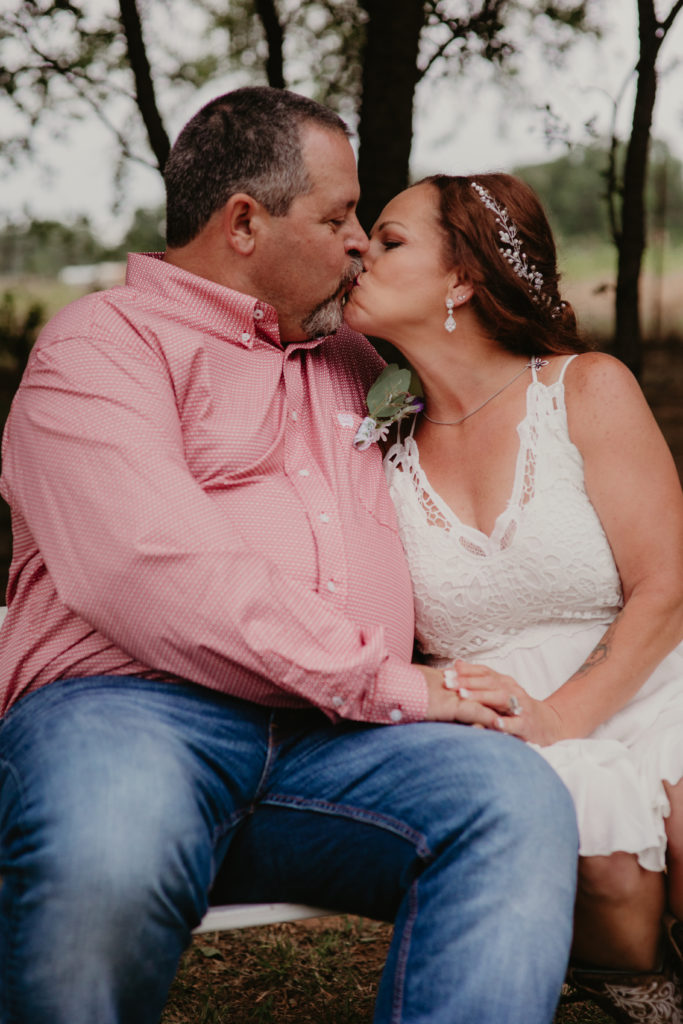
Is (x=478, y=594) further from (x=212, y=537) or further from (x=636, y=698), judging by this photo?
(x=212, y=537)

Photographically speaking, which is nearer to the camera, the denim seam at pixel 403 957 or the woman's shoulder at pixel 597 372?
the denim seam at pixel 403 957

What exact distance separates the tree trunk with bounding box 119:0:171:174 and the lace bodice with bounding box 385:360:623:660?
211 centimetres

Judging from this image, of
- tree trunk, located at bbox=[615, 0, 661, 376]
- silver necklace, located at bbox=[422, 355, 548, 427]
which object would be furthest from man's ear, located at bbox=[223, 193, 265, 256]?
tree trunk, located at bbox=[615, 0, 661, 376]

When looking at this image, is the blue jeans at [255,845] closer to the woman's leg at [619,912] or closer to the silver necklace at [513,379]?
the woman's leg at [619,912]

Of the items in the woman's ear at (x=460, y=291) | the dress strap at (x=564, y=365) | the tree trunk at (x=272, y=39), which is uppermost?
the tree trunk at (x=272, y=39)

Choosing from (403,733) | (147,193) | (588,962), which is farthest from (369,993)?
(147,193)

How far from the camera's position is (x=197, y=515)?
2.20 m

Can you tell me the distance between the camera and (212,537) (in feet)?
7.16

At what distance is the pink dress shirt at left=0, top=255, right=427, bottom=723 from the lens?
2127mm

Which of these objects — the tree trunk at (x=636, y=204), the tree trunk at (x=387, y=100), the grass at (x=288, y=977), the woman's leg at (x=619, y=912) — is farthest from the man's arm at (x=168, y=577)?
the tree trunk at (x=636, y=204)

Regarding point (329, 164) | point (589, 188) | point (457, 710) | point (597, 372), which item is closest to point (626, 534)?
point (597, 372)

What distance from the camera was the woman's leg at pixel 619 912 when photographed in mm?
2137

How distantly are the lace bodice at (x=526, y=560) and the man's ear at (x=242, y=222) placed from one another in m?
0.82

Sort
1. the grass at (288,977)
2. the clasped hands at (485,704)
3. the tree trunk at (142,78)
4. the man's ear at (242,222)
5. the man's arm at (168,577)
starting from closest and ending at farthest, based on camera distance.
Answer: the man's arm at (168,577), the clasped hands at (485,704), the man's ear at (242,222), the grass at (288,977), the tree trunk at (142,78)
